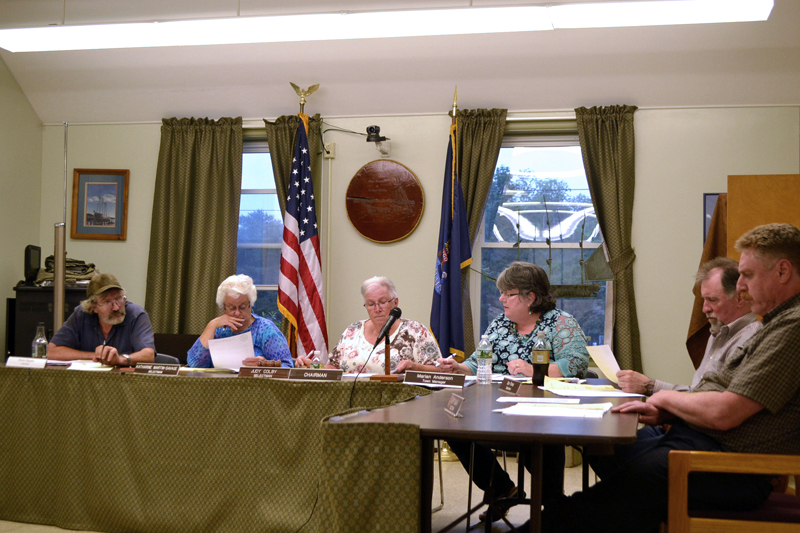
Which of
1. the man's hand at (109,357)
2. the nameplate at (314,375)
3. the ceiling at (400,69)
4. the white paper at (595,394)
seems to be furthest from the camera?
the ceiling at (400,69)

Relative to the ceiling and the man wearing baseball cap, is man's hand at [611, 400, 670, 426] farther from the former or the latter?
the ceiling

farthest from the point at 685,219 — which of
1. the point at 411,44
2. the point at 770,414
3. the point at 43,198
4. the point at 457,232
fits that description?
the point at 43,198

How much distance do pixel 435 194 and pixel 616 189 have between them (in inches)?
55.9

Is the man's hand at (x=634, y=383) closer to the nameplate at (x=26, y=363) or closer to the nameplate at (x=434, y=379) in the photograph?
the nameplate at (x=434, y=379)

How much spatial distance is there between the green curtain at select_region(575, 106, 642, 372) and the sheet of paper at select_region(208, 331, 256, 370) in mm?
3050

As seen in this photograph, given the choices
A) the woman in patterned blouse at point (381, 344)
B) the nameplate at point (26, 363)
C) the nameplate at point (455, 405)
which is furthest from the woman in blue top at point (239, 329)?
the nameplate at point (455, 405)

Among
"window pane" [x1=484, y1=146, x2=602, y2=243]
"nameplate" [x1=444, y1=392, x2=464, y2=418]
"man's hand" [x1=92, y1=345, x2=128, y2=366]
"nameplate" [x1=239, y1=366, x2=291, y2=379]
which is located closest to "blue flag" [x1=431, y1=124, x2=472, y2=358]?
"window pane" [x1=484, y1=146, x2=602, y2=243]

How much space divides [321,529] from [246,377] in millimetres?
1218

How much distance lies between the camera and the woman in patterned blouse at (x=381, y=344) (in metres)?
3.65

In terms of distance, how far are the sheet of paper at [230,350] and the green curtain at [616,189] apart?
3.05 m

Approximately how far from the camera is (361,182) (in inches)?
225

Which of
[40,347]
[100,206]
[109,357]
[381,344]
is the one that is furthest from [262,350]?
[100,206]

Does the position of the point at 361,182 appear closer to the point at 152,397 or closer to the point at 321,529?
the point at 152,397

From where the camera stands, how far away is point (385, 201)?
5.68 m
